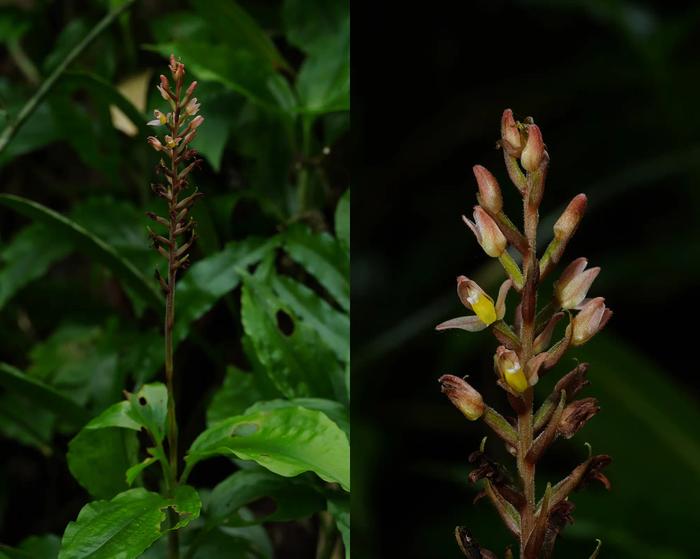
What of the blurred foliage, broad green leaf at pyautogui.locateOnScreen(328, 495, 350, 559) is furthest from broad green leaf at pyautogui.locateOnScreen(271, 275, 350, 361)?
broad green leaf at pyautogui.locateOnScreen(328, 495, 350, 559)

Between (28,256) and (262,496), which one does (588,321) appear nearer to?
(262,496)

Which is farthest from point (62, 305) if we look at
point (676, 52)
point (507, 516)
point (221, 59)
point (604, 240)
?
point (676, 52)

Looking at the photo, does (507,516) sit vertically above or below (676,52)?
below

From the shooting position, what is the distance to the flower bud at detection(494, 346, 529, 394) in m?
0.28

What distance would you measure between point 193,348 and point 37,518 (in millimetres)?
180

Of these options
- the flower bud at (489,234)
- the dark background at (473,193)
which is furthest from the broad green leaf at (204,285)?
the dark background at (473,193)

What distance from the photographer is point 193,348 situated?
0.67 meters

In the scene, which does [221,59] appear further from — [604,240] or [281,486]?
[604,240]

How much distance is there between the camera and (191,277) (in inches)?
23.1

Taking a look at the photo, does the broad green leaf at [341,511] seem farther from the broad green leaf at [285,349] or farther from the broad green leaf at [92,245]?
the broad green leaf at [92,245]

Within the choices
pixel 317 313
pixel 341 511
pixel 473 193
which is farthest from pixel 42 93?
pixel 473 193

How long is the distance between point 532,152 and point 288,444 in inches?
9.1

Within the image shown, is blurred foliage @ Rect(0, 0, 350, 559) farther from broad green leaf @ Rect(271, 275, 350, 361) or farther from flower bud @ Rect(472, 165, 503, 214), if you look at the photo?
flower bud @ Rect(472, 165, 503, 214)

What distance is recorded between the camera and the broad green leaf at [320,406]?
527 millimetres
